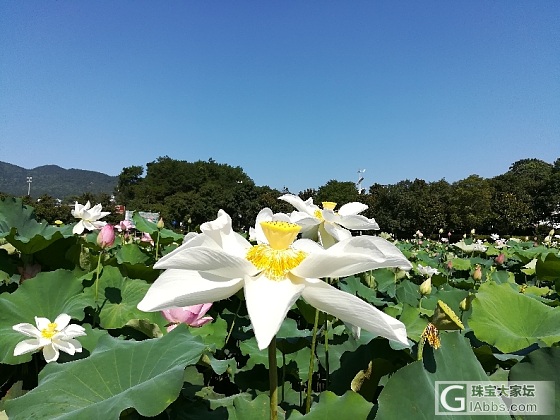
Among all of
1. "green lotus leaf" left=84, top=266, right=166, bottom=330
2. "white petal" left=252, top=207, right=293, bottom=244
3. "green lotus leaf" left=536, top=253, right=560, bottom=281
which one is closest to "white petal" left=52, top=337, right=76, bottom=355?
"green lotus leaf" left=84, top=266, right=166, bottom=330

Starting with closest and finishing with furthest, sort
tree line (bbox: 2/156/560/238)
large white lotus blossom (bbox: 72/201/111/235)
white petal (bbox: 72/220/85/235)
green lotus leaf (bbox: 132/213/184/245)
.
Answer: white petal (bbox: 72/220/85/235)
large white lotus blossom (bbox: 72/201/111/235)
green lotus leaf (bbox: 132/213/184/245)
tree line (bbox: 2/156/560/238)

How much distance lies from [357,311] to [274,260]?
0.18m

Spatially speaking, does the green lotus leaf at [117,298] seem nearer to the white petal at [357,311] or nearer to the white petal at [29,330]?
the white petal at [29,330]

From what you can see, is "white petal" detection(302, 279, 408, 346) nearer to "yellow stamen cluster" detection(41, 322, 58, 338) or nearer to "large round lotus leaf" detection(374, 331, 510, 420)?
"large round lotus leaf" detection(374, 331, 510, 420)

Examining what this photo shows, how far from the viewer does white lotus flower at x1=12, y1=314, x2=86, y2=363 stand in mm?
1298

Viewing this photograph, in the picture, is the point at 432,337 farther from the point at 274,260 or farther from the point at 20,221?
the point at 20,221

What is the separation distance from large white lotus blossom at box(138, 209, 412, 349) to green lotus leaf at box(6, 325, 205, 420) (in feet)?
0.71

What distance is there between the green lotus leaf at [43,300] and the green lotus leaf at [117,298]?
0.07 meters

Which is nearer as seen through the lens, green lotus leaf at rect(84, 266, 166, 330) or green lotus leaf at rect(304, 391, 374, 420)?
green lotus leaf at rect(304, 391, 374, 420)

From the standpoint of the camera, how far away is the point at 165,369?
0.94 m

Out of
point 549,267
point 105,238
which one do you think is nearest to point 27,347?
point 105,238

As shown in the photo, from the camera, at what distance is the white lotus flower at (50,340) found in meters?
1.30

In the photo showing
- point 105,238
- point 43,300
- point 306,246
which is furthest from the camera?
point 105,238

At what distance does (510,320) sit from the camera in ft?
4.91
